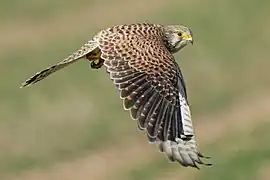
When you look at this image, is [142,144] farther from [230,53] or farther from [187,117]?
[187,117]

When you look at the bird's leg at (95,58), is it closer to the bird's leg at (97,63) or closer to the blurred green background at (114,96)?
the bird's leg at (97,63)

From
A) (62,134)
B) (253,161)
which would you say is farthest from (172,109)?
(62,134)

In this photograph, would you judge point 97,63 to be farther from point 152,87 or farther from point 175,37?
point 152,87

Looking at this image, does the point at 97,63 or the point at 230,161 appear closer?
the point at 97,63

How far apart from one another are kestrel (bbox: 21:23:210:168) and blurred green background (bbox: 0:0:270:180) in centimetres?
557

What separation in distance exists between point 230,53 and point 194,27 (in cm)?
111

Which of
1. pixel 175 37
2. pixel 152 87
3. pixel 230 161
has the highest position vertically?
pixel 175 37

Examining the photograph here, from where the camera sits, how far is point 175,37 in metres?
9.80

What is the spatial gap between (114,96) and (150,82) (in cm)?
1071

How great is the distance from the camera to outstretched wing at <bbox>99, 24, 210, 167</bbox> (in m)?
8.17

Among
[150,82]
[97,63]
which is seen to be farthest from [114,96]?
[150,82]

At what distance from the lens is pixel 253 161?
15516 millimetres

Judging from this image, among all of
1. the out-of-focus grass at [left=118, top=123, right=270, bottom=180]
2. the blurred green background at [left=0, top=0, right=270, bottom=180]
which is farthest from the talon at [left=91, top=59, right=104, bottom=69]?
the blurred green background at [left=0, top=0, right=270, bottom=180]

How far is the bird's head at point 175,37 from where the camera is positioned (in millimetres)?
9743
